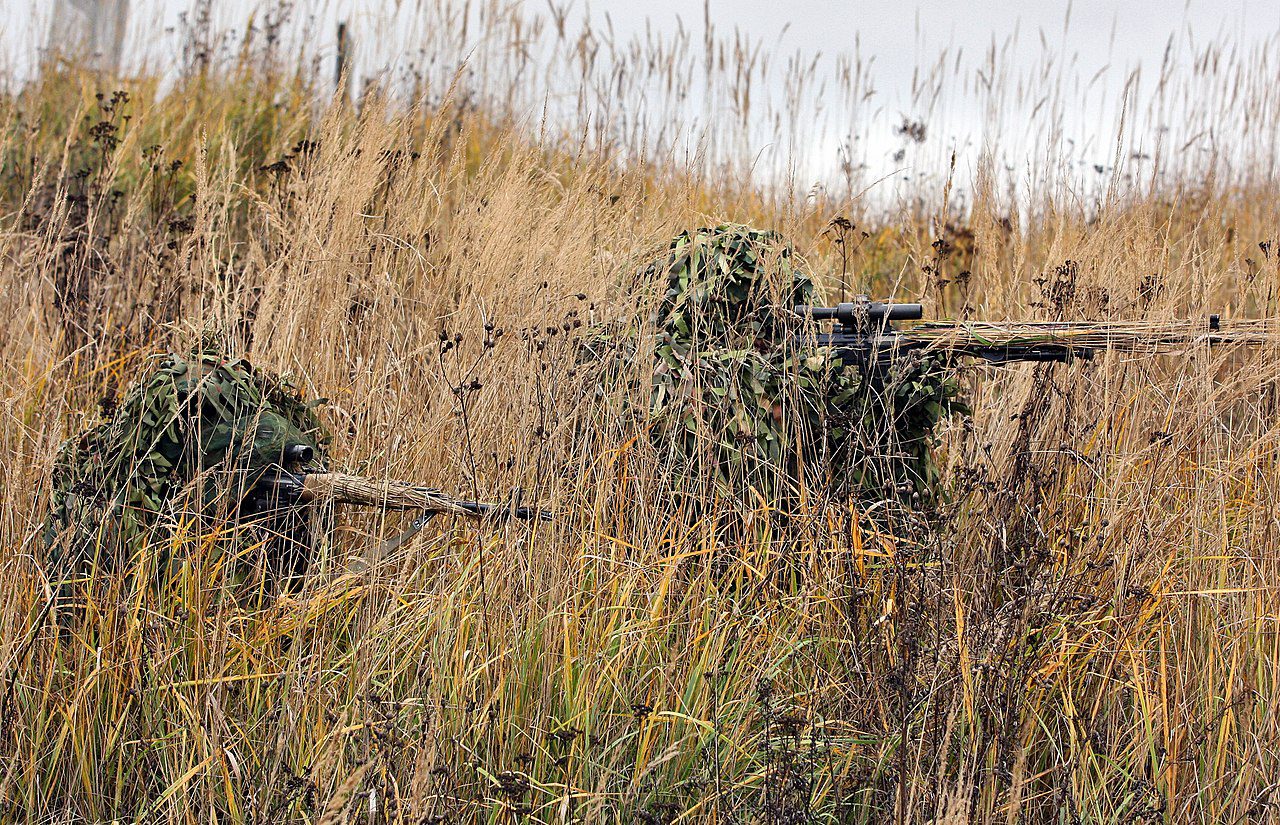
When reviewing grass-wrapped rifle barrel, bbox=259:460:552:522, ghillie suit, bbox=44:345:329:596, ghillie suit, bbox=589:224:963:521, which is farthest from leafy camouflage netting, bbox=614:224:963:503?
ghillie suit, bbox=44:345:329:596

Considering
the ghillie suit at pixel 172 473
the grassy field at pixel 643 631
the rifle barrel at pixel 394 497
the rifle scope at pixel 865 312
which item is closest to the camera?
the grassy field at pixel 643 631

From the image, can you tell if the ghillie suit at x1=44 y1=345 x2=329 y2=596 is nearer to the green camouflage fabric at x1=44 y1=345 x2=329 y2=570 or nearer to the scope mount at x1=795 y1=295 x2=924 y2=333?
the green camouflage fabric at x1=44 y1=345 x2=329 y2=570

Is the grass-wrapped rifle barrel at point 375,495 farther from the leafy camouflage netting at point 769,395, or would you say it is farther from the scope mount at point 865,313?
the scope mount at point 865,313

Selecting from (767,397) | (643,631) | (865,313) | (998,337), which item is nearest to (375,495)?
(643,631)

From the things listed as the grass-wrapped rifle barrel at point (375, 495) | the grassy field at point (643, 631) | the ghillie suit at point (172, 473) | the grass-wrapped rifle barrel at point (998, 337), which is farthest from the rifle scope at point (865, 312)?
the ghillie suit at point (172, 473)

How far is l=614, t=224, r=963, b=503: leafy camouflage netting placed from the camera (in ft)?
9.23

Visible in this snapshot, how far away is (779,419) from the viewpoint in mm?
2887

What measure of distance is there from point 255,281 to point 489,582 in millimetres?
2516

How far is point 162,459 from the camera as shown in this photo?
2.50m

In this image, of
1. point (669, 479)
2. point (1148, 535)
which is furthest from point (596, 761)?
point (1148, 535)

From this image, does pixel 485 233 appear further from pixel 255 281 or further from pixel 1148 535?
pixel 1148 535

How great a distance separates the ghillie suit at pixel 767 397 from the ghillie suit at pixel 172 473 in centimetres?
90

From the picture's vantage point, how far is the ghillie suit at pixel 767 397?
9.23 feet

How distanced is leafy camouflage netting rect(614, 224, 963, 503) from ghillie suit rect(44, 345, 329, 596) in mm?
937
